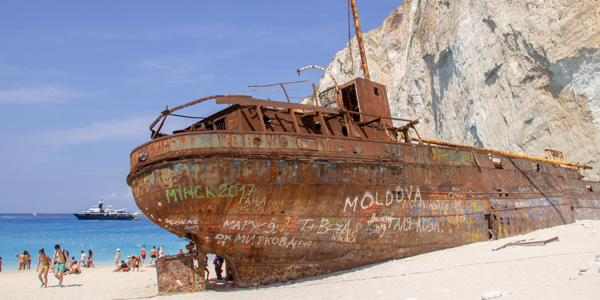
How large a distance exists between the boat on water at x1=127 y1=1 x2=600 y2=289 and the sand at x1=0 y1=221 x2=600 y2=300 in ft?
1.73

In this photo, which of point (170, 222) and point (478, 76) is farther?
point (478, 76)

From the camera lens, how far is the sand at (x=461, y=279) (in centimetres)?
575

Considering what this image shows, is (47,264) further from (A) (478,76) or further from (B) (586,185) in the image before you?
(A) (478,76)

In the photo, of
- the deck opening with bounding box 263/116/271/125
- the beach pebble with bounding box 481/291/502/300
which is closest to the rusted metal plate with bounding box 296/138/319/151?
the deck opening with bounding box 263/116/271/125

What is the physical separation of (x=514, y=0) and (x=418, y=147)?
1836 cm

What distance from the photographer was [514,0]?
23344mm

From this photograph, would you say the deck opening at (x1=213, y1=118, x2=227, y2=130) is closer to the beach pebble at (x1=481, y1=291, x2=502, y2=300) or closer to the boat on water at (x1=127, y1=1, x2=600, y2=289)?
the boat on water at (x1=127, y1=1, x2=600, y2=289)

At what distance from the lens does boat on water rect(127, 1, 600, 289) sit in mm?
7672

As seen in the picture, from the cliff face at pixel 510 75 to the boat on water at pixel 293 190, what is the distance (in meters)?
13.8

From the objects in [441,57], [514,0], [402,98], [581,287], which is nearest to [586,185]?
[514,0]

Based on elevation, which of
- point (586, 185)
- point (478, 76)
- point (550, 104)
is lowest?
point (586, 185)

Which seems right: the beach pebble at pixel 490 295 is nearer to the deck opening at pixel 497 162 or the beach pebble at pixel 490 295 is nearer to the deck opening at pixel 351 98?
the deck opening at pixel 351 98

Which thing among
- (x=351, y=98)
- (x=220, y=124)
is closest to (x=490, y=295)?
(x=220, y=124)

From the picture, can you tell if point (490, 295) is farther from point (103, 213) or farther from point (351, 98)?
point (103, 213)
